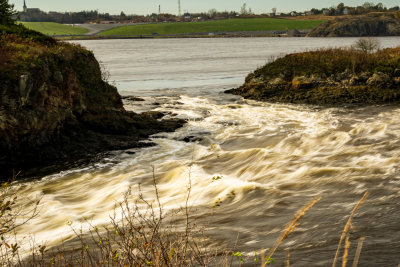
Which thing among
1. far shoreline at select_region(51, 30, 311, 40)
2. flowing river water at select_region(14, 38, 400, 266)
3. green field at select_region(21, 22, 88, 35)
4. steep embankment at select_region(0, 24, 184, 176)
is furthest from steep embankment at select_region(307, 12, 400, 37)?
steep embankment at select_region(0, 24, 184, 176)

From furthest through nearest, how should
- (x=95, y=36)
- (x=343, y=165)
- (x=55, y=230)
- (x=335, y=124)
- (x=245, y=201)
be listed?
(x=95, y=36) → (x=335, y=124) → (x=343, y=165) → (x=245, y=201) → (x=55, y=230)

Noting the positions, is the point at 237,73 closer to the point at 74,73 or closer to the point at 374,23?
the point at 74,73

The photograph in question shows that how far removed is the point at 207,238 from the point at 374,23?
166 m

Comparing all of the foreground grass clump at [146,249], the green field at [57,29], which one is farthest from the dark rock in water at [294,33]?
the foreground grass clump at [146,249]

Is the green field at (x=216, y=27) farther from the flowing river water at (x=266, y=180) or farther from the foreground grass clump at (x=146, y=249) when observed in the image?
the foreground grass clump at (x=146, y=249)

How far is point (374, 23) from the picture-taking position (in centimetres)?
15462

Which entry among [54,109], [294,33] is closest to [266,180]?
[54,109]

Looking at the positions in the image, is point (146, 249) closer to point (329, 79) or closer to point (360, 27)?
point (329, 79)

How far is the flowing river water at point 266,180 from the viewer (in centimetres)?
786

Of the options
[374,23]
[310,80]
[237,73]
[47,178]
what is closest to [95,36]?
[374,23]

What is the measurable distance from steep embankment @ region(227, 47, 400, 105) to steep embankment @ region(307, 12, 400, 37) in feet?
416

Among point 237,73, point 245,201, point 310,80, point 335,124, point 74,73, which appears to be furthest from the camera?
point 237,73

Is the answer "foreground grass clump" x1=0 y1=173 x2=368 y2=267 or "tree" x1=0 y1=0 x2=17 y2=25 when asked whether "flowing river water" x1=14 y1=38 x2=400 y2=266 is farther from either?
"tree" x1=0 y1=0 x2=17 y2=25

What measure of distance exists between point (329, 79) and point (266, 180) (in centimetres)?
1840
